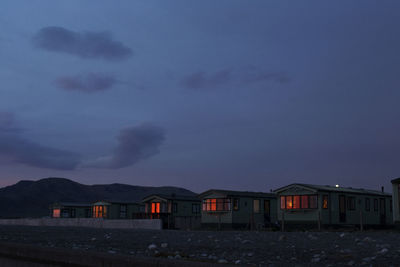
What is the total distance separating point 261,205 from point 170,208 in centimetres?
1226

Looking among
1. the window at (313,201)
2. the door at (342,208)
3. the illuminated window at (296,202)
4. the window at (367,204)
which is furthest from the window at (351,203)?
the illuminated window at (296,202)

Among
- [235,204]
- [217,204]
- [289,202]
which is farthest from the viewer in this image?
[217,204]

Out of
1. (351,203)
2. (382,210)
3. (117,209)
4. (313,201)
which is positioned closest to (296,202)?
(313,201)

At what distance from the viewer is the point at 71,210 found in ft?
279

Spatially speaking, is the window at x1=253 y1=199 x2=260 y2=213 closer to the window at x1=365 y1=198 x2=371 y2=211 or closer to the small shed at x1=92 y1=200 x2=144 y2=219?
the window at x1=365 y1=198 x2=371 y2=211

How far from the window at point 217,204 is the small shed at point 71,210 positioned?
37203mm

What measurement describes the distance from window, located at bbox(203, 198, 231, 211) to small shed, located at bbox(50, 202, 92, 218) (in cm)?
3720

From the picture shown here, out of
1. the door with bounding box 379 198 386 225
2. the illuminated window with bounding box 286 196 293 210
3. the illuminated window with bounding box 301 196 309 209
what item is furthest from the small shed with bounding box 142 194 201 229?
the door with bounding box 379 198 386 225

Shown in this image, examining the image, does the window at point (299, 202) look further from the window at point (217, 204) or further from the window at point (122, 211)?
the window at point (122, 211)

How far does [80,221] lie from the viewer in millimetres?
59562

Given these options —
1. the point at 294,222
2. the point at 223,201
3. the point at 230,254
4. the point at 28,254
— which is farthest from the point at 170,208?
the point at 28,254

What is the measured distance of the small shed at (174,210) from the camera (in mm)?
54219

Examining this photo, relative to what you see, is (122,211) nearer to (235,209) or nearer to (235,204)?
(235,204)

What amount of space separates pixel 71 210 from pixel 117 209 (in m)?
14.6
